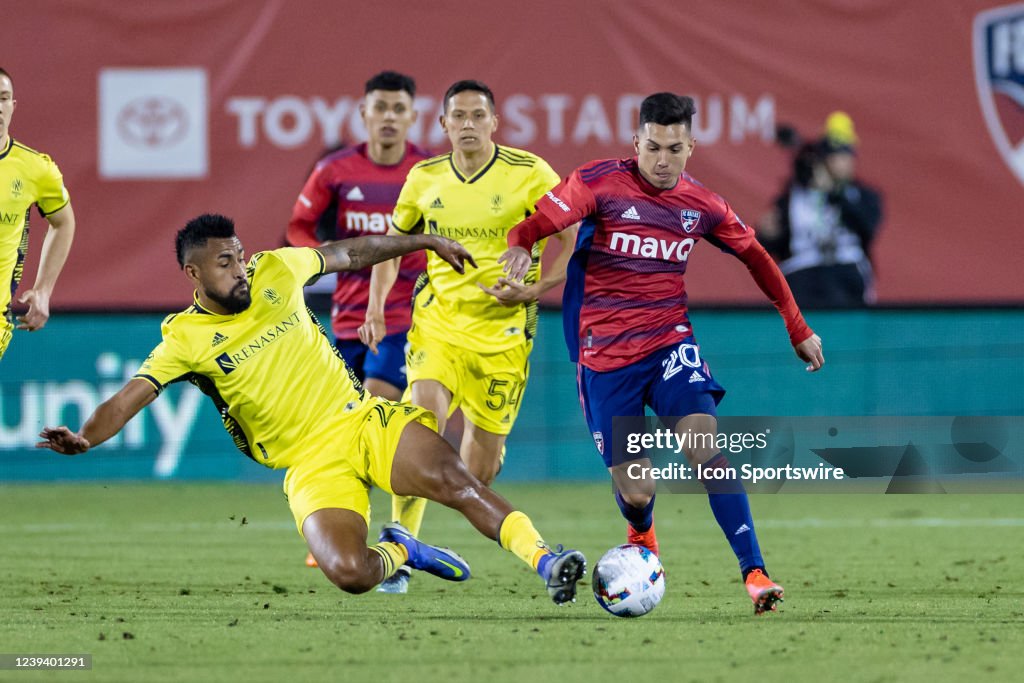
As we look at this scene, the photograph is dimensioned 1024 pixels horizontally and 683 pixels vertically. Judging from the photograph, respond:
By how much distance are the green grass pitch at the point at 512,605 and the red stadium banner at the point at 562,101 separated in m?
2.55

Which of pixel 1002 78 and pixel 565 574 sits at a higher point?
pixel 1002 78

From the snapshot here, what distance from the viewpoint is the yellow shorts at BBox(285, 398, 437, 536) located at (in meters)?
6.47

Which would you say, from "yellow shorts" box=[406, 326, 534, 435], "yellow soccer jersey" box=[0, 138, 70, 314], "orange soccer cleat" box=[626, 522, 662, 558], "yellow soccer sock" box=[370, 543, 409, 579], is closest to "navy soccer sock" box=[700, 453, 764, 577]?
"orange soccer cleat" box=[626, 522, 662, 558]

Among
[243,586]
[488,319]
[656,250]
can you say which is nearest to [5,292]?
[243,586]

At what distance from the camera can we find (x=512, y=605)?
23.1ft

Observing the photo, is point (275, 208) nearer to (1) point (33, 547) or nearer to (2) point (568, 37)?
(2) point (568, 37)

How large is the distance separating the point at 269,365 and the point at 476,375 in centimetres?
179

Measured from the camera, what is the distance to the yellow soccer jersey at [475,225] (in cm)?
802

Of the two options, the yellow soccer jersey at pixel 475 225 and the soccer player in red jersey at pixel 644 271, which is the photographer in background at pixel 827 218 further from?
the soccer player in red jersey at pixel 644 271

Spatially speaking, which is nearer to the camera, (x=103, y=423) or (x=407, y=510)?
(x=103, y=423)

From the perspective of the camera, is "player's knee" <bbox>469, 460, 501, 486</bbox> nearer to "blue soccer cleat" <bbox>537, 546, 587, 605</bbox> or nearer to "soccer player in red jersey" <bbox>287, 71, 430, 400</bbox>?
"soccer player in red jersey" <bbox>287, 71, 430, 400</bbox>

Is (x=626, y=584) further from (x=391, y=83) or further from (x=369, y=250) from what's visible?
(x=391, y=83)

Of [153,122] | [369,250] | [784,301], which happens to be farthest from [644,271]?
[153,122]

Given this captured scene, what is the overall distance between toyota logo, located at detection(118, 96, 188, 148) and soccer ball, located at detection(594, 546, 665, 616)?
7884mm
